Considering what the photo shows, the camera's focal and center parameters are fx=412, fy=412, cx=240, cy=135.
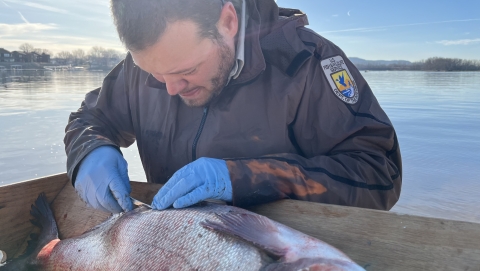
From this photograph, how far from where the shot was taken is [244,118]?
2203 millimetres

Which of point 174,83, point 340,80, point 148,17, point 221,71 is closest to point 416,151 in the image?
point 340,80

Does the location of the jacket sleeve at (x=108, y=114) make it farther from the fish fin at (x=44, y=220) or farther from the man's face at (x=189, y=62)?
the man's face at (x=189, y=62)

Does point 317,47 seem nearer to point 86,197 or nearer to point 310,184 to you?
point 310,184

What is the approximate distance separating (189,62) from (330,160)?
32.0 inches

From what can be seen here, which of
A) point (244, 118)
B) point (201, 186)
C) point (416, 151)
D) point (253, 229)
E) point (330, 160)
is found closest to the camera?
point (253, 229)

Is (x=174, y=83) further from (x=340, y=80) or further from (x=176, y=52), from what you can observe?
(x=340, y=80)

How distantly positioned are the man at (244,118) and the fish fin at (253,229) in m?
0.25

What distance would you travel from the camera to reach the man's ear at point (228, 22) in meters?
2.05

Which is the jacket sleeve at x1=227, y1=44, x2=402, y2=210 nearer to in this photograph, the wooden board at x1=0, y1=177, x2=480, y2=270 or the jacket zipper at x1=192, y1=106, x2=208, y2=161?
the wooden board at x1=0, y1=177, x2=480, y2=270

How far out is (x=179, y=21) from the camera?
187 centimetres

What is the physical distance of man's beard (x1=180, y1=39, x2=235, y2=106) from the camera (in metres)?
2.08

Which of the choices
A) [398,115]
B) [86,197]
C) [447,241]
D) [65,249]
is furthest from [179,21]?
[398,115]

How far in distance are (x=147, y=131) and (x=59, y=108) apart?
698cm

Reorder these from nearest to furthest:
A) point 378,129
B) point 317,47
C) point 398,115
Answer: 1. point 378,129
2. point 317,47
3. point 398,115
